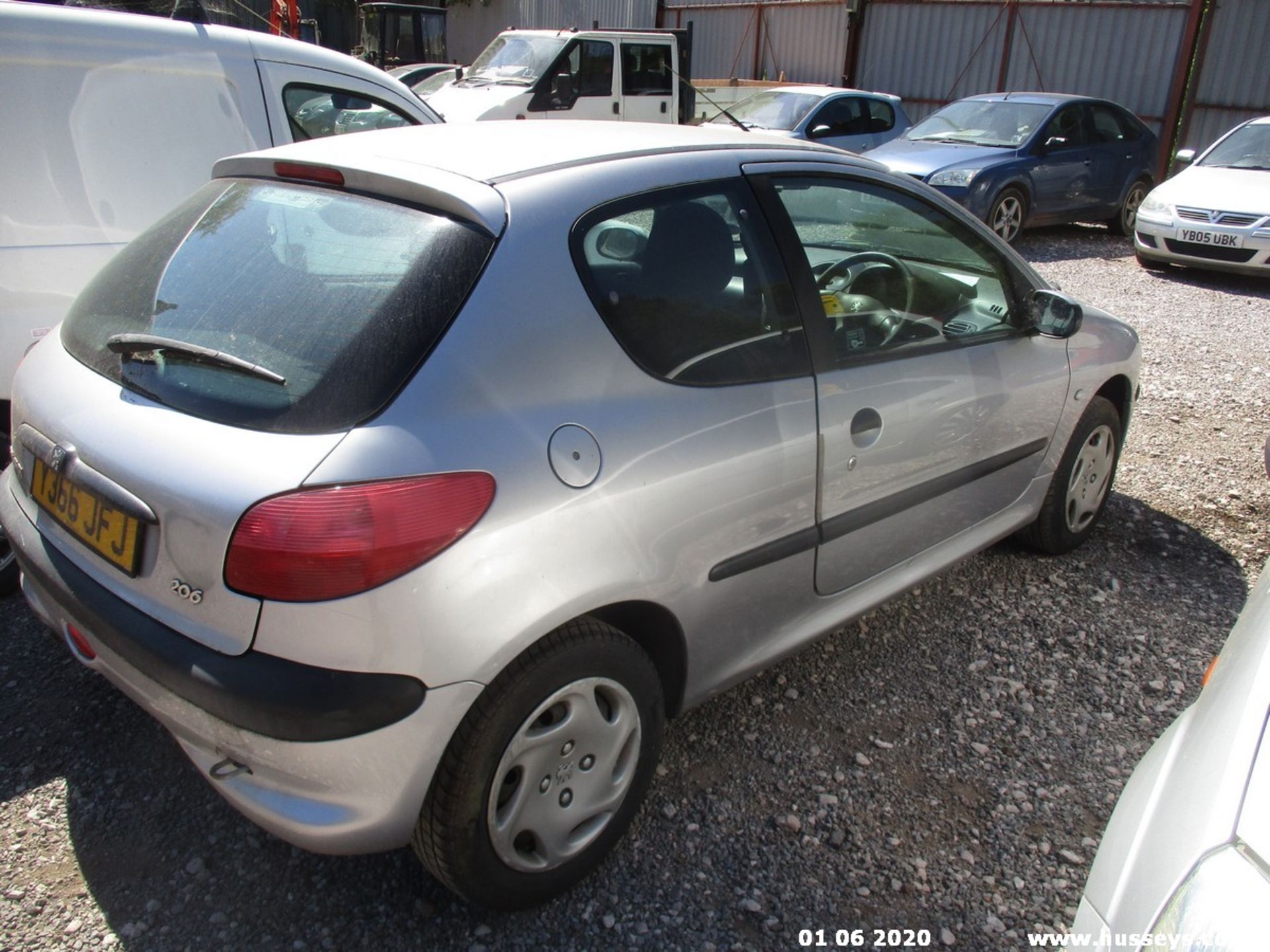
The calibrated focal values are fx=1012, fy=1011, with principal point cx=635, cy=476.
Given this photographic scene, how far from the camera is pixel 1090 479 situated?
12.7 feet

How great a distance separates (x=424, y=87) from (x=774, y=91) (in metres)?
4.86

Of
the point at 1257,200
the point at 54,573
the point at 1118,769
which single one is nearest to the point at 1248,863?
the point at 1118,769

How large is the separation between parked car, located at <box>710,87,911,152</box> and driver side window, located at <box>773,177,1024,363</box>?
823 cm

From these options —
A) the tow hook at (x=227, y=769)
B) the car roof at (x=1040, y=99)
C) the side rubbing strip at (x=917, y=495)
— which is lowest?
the tow hook at (x=227, y=769)

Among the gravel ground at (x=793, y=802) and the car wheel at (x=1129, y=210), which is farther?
the car wheel at (x=1129, y=210)

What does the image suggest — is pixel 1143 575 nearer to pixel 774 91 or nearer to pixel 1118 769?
pixel 1118 769

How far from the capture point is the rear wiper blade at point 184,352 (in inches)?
76.9

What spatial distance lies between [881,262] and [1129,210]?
33.6 ft

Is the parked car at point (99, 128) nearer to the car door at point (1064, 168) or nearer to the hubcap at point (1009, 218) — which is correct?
the hubcap at point (1009, 218)

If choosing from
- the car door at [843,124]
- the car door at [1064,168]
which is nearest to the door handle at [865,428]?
the car door at [1064,168]

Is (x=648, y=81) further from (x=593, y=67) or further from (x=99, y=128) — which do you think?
(x=99, y=128)

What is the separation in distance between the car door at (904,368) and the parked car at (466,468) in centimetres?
2

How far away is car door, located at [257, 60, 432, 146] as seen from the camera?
4.20 metres
